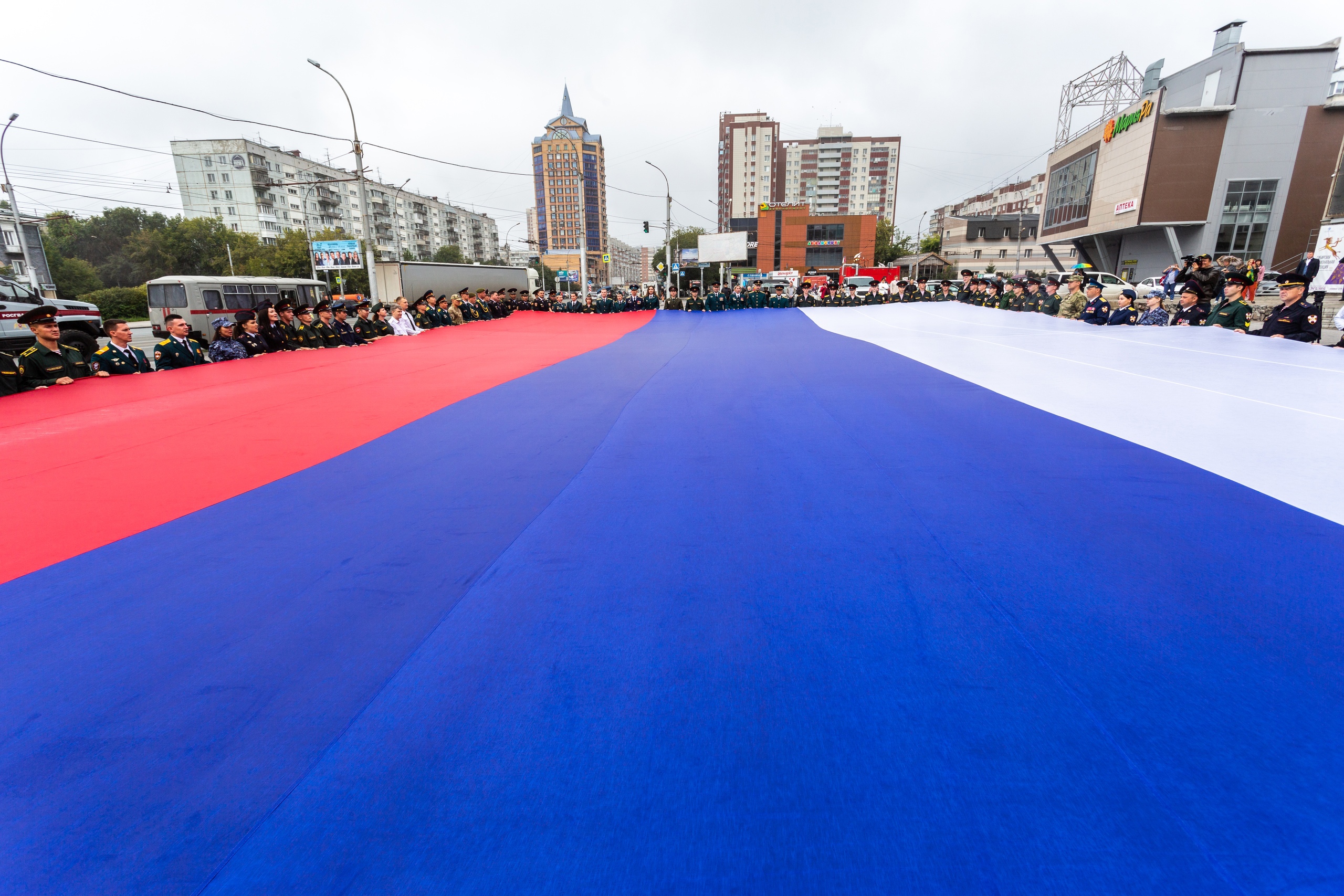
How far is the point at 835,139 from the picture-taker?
11219 cm

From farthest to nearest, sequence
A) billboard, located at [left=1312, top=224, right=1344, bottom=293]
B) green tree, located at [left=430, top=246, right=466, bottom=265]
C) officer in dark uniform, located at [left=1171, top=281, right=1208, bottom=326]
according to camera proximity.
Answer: green tree, located at [left=430, top=246, right=466, bottom=265], billboard, located at [left=1312, top=224, right=1344, bottom=293], officer in dark uniform, located at [left=1171, top=281, right=1208, bottom=326]

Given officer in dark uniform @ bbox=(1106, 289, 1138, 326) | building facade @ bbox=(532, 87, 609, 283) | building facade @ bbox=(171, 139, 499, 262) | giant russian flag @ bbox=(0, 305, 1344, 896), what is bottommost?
giant russian flag @ bbox=(0, 305, 1344, 896)

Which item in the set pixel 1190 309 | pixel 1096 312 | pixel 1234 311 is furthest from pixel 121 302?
pixel 1234 311

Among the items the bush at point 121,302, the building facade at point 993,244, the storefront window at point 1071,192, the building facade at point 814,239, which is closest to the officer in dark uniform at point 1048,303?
the storefront window at point 1071,192

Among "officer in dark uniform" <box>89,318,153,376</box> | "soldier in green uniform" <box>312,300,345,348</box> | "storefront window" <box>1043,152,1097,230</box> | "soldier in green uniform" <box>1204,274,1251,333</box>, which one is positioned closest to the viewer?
"officer in dark uniform" <box>89,318,153,376</box>

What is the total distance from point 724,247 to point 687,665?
46107mm

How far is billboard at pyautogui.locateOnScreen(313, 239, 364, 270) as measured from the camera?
3494 centimetres

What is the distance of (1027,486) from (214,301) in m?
21.7

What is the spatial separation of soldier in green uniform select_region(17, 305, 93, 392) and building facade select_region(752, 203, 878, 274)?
77.7 m

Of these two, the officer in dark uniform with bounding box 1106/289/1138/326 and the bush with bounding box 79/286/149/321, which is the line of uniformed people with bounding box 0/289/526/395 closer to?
the officer in dark uniform with bounding box 1106/289/1138/326

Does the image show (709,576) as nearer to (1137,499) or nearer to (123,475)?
(1137,499)

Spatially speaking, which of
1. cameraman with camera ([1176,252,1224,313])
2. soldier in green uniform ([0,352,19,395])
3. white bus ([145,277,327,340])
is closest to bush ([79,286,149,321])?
white bus ([145,277,327,340])

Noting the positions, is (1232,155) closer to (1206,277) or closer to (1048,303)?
(1206,277)

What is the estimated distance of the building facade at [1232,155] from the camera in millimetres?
30438
